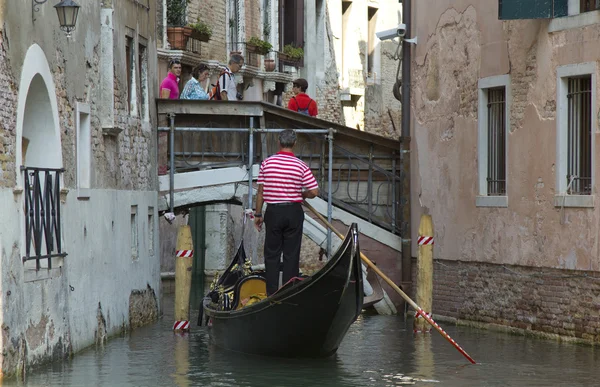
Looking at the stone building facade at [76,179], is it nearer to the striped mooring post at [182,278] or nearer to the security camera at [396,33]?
the striped mooring post at [182,278]

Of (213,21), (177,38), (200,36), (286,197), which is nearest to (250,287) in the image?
(286,197)

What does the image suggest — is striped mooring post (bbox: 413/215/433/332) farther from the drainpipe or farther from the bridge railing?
the bridge railing

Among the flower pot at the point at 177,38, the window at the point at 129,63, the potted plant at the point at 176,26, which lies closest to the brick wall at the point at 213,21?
the potted plant at the point at 176,26

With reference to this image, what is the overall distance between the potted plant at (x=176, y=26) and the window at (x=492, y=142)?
7034mm

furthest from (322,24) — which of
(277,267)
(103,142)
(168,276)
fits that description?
(277,267)

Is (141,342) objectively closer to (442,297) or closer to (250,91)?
(442,297)

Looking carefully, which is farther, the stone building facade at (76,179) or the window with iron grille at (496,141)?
the window with iron grille at (496,141)

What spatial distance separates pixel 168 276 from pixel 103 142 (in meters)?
11.0

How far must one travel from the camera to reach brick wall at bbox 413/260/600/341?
13.5 m

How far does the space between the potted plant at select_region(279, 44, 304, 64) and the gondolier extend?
48.1ft

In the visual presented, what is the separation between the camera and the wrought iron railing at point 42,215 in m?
11.1

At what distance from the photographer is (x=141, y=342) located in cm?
1446

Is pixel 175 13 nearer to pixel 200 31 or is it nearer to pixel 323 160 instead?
pixel 200 31

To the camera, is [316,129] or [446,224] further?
[316,129]
